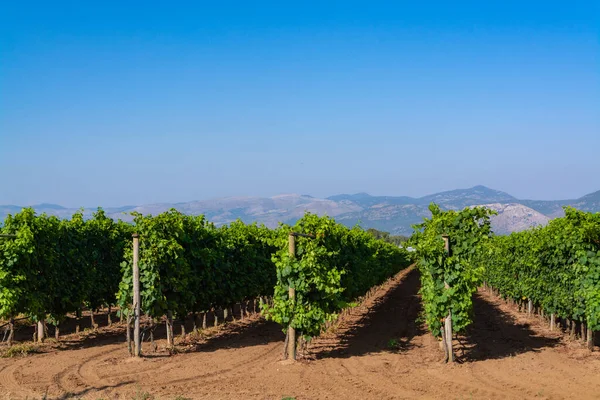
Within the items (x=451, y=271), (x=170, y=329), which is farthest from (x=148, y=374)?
(x=451, y=271)

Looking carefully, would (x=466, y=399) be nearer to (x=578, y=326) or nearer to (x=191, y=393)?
(x=191, y=393)

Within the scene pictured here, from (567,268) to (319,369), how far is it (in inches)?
403

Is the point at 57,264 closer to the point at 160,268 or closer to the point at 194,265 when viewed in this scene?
the point at 160,268

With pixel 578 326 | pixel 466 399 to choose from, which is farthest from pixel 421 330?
pixel 466 399

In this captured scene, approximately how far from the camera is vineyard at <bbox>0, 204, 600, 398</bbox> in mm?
14484

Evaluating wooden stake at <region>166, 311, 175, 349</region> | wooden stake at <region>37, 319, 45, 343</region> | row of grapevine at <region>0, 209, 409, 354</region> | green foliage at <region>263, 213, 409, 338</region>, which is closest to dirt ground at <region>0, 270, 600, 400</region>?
wooden stake at <region>166, 311, 175, 349</region>

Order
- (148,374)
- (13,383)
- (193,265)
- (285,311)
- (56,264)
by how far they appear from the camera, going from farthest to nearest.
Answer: (193,265)
(56,264)
(285,311)
(148,374)
(13,383)

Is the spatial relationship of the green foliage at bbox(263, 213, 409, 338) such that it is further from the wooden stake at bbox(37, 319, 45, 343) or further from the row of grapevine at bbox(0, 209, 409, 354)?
the wooden stake at bbox(37, 319, 45, 343)

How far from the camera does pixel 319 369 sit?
1551cm

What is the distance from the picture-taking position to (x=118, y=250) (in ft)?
78.4

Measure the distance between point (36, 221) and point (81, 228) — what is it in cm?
379

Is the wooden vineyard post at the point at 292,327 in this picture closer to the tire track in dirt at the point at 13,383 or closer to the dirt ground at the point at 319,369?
the dirt ground at the point at 319,369

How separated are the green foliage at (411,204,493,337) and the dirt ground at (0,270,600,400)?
148cm

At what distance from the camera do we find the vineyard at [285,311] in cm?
1448
